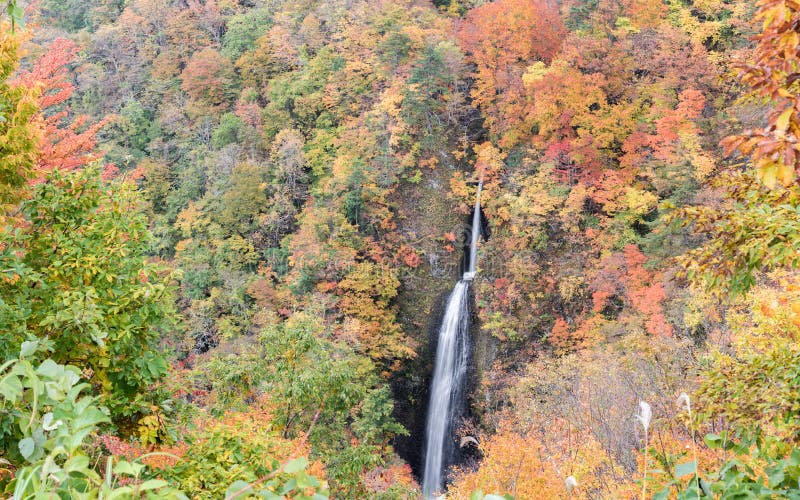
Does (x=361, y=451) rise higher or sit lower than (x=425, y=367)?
higher

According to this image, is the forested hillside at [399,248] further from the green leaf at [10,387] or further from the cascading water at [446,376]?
the cascading water at [446,376]

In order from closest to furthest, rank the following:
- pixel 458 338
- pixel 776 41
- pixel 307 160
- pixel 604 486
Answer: pixel 776 41 → pixel 604 486 → pixel 458 338 → pixel 307 160

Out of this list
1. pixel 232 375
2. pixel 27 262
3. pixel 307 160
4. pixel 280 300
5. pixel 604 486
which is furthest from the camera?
pixel 307 160

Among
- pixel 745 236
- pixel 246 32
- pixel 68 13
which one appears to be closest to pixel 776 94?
pixel 745 236

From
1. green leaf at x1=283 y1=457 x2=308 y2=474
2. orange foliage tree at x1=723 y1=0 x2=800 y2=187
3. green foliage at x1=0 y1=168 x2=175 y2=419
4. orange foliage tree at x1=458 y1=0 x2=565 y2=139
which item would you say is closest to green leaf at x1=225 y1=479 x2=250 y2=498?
green leaf at x1=283 y1=457 x2=308 y2=474

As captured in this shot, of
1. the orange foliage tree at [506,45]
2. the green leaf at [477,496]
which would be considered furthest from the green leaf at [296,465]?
the orange foliage tree at [506,45]

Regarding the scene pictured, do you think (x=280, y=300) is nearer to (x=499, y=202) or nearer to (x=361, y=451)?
(x=499, y=202)

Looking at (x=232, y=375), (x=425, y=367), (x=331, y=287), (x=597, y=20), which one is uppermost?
(x=597, y=20)

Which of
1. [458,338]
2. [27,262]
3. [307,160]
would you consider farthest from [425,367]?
[27,262]
